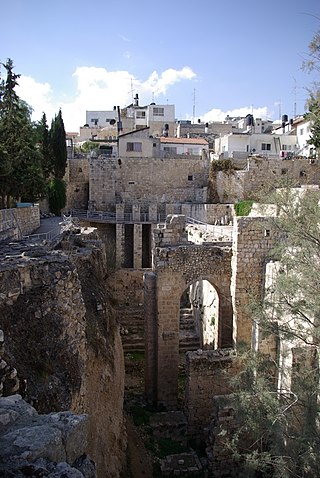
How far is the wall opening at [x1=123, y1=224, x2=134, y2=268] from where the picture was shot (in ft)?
108

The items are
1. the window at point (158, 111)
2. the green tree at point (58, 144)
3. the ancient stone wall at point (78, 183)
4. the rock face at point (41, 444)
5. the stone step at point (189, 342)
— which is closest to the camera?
the rock face at point (41, 444)

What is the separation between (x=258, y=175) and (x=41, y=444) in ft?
112

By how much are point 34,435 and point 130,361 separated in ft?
54.6

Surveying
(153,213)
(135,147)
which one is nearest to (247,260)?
(153,213)

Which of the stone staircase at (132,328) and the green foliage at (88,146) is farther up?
the green foliage at (88,146)

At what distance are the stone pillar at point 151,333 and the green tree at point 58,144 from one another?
21823 mm

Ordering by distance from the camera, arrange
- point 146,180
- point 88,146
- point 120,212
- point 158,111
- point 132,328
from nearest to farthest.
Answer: point 132,328 < point 120,212 < point 146,180 < point 88,146 < point 158,111

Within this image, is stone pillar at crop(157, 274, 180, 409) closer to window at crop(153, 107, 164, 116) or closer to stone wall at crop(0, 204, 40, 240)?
stone wall at crop(0, 204, 40, 240)

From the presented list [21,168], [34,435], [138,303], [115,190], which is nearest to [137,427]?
[34,435]

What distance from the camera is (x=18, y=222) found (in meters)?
20.9

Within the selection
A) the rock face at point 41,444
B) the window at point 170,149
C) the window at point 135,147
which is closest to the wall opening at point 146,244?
the window at point 135,147

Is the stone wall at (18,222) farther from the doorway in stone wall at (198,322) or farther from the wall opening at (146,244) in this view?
the wall opening at (146,244)

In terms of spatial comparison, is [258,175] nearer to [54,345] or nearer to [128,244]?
[128,244]

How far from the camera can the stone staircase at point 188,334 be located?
19.4 metres
